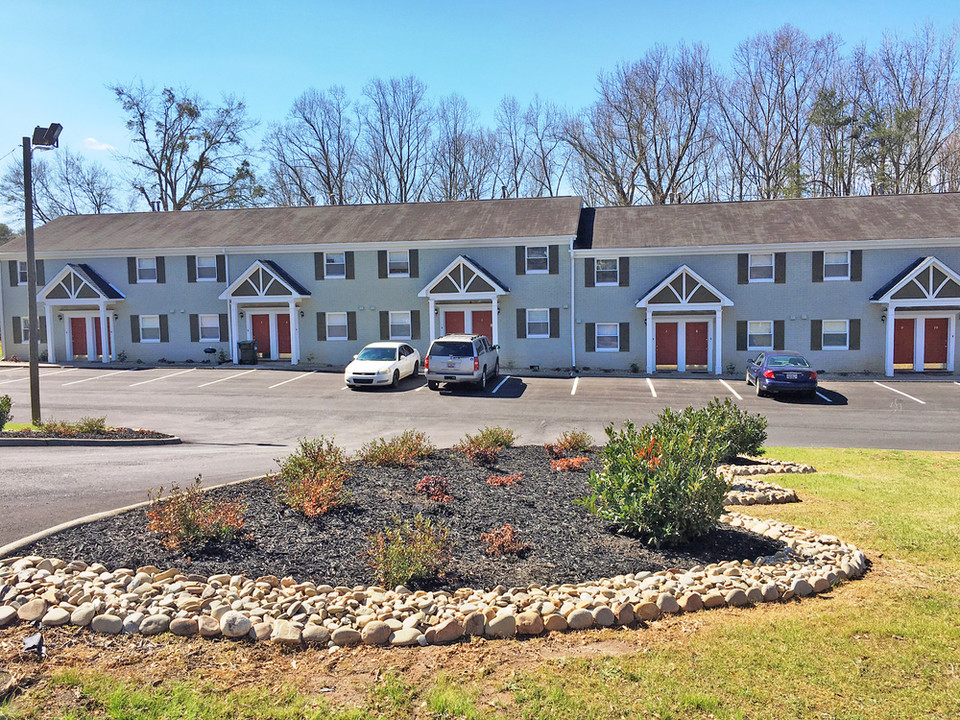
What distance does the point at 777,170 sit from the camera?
50062mm

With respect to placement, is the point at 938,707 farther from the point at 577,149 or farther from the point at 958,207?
the point at 577,149

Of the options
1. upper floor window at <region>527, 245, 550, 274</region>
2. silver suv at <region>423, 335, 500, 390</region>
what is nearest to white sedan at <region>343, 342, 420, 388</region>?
silver suv at <region>423, 335, 500, 390</region>

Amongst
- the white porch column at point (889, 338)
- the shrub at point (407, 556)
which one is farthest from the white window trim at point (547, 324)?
the shrub at point (407, 556)

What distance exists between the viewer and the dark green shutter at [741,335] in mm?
30703

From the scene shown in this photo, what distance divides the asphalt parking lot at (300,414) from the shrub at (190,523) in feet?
5.73

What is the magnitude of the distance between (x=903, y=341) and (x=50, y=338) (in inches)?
1537

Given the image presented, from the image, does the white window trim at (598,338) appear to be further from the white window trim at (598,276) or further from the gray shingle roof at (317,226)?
the gray shingle roof at (317,226)

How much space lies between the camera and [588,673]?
498 cm

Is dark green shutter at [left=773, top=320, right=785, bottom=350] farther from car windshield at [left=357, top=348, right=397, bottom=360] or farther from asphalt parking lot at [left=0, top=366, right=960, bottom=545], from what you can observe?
car windshield at [left=357, top=348, right=397, bottom=360]

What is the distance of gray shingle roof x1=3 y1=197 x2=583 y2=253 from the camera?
33406mm

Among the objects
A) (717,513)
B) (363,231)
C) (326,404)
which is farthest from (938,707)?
(363,231)

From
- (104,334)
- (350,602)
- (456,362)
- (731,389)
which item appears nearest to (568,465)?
(350,602)

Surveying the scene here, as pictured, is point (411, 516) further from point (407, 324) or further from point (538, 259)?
point (407, 324)

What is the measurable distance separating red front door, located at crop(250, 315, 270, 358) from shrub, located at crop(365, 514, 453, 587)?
2900 centimetres
